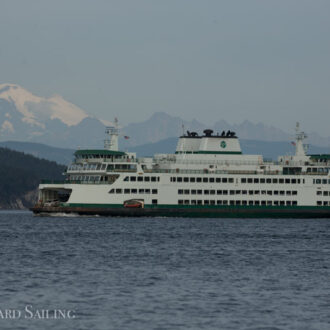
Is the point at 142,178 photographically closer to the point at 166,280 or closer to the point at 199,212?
the point at 199,212

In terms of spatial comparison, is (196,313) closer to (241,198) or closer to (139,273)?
(139,273)

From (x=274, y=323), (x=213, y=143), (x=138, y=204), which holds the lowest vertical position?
(x=274, y=323)

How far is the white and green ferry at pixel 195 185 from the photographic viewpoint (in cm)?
9650

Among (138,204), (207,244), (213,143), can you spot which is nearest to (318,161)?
(213,143)

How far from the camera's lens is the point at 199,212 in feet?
326

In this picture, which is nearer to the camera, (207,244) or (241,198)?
(207,244)

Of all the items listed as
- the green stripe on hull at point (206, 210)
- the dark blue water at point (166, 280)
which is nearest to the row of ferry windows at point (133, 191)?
the green stripe on hull at point (206, 210)

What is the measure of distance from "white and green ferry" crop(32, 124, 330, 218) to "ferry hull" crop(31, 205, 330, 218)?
4.1 inches

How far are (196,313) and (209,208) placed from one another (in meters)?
64.9

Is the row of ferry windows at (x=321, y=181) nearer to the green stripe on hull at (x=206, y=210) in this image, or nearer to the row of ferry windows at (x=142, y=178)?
the green stripe on hull at (x=206, y=210)

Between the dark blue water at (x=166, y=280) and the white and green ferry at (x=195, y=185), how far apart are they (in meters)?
23.0

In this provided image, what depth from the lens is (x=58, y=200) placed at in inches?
3920

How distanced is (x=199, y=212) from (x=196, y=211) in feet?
1.22

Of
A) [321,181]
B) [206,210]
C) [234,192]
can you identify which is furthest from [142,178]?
[321,181]
